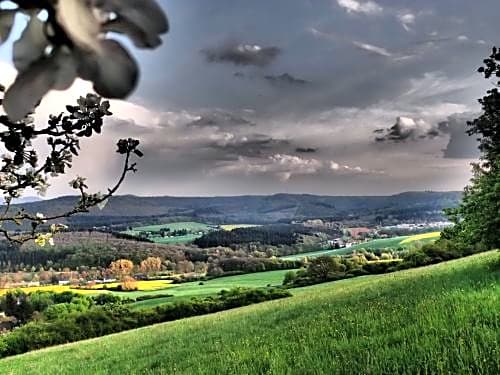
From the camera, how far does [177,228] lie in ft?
449

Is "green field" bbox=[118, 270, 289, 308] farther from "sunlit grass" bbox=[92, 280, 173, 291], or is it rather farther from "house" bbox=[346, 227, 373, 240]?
"house" bbox=[346, 227, 373, 240]

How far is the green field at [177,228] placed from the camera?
406 ft

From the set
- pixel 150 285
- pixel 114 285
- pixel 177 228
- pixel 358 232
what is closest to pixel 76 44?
pixel 150 285

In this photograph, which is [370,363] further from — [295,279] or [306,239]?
[306,239]

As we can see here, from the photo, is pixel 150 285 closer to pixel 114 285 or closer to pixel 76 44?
pixel 114 285

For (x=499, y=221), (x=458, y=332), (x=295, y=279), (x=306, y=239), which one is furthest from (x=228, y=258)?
(x=458, y=332)

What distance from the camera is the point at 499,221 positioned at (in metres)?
13.5

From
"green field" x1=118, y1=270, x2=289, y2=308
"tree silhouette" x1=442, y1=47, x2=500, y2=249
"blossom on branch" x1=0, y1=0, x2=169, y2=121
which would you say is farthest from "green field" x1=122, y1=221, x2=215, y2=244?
"blossom on branch" x1=0, y1=0, x2=169, y2=121

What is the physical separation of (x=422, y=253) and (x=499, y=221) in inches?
1302

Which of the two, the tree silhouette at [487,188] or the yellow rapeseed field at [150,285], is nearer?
the tree silhouette at [487,188]

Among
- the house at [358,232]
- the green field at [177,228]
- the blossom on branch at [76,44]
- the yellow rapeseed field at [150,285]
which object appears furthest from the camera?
the house at [358,232]

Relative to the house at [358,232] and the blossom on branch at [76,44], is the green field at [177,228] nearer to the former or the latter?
the house at [358,232]

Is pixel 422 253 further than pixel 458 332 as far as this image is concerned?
Yes

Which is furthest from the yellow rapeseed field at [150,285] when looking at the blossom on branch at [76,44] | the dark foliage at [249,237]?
the blossom on branch at [76,44]
